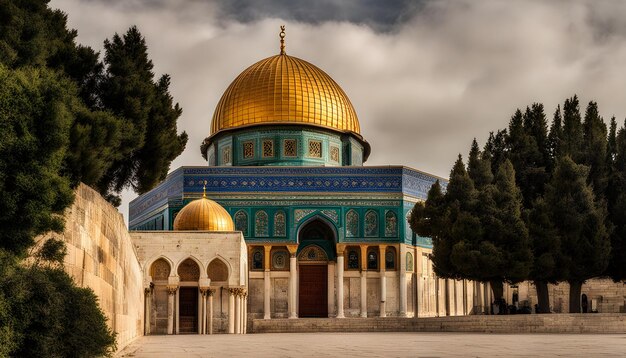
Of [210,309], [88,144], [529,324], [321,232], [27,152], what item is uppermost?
[321,232]

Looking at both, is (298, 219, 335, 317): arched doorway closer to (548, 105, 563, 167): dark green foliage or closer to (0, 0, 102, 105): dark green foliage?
(548, 105, 563, 167): dark green foliage

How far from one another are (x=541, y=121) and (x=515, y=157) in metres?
1.85

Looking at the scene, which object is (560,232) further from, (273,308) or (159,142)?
(159,142)

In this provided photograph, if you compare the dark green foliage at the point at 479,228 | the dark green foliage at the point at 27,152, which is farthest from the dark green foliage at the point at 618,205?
the dark green foliage at the point at 27,152

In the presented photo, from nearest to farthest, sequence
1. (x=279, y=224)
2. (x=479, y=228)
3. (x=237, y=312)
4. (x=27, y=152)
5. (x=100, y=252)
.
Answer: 1. (x=27, y=152)
2. (x=100, y=252)
3. (x=479, y=228)
4. (x=237, y=312)
5. (x=279, y=224)

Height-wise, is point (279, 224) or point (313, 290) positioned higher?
point (279, 224)

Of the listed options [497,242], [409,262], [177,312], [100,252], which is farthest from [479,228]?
[100,252]

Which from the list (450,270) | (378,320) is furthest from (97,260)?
(378,320)

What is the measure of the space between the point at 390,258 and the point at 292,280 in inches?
145

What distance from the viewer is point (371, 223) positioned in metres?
31.3

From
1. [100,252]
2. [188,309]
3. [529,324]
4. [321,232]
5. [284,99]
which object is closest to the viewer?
[100,252]

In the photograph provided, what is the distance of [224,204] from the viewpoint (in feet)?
102

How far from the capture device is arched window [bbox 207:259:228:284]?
2656 cm

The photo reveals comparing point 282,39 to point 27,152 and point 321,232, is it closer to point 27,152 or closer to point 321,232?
point 321,232
